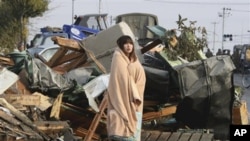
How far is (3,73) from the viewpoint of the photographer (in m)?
8.59

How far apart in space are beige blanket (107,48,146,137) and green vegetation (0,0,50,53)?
2309cm

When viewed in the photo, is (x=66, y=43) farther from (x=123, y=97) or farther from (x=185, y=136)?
(x=123, y=97)

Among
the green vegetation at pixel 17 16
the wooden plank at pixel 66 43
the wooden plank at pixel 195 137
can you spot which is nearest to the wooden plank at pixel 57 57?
the wooden plank at pixel 66 43

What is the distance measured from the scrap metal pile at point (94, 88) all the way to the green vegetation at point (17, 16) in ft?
62.6

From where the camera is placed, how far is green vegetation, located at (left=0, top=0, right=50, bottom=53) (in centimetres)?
2944

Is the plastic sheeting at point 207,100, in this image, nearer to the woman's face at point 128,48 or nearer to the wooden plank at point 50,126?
the wooden plank at point 50,126

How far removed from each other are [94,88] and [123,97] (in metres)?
2.87

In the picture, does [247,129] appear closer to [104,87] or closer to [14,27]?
[104,87]

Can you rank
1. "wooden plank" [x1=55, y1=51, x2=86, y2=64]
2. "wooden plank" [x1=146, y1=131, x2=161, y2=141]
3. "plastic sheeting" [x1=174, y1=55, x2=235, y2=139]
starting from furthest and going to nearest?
"wooden plank" [x1=55, y1=51, x2=86, y2=64]
"plastic sheeting" [x1=174, y1=55, x2=235, y2=139]
"wooden plank" [x1=146, y1=131, x2=161, y2=141]

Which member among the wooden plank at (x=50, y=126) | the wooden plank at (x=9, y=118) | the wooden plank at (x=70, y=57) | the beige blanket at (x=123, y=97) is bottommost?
the wooden plank at (x=50, y=126)

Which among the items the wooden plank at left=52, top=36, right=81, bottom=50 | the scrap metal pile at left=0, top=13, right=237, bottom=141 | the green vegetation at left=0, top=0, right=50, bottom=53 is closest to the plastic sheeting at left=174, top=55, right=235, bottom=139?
the scrap metal pile at left=0, top=13, right=237, bottom=141

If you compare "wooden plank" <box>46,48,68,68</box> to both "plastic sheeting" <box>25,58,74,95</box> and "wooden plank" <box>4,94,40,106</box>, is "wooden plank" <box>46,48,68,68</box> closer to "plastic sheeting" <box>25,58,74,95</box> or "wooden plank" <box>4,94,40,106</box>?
"plastic sheeting" <box>25,58,74,95</box>

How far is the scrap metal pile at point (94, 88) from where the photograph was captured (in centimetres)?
843

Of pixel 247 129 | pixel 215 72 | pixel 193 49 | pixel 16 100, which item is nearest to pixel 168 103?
pixel 215 72
